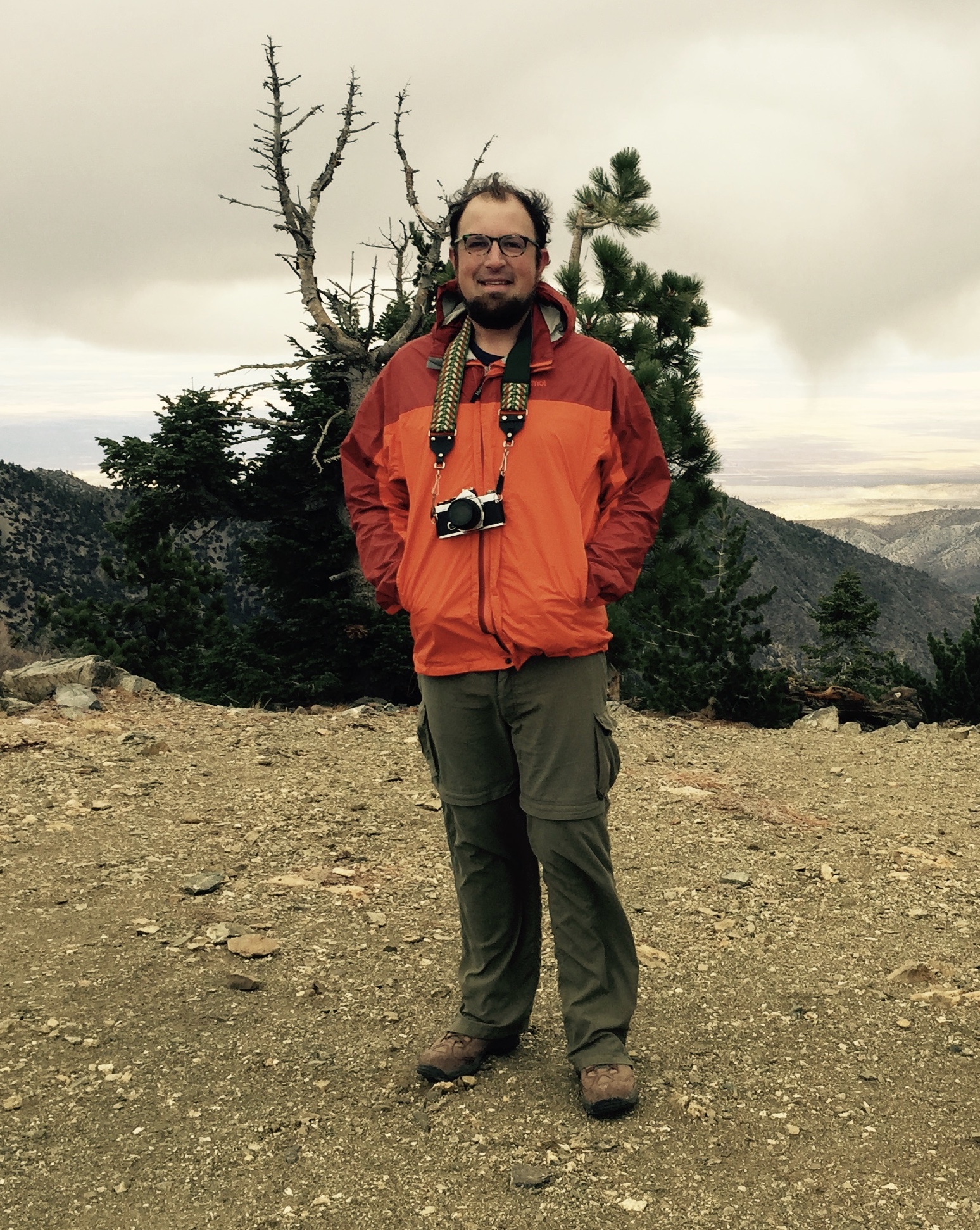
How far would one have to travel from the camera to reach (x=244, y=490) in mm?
15820

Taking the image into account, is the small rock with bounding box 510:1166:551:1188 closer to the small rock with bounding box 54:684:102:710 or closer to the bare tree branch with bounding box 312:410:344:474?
the small rock with bounding box 54:684:102:710

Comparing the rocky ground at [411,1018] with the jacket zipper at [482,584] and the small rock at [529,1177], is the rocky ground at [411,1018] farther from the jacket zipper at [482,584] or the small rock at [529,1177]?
the jacket zipper at [482,584]

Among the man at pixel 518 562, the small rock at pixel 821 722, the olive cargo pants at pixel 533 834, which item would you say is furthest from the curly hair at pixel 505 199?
the small rock at pixel 821 722

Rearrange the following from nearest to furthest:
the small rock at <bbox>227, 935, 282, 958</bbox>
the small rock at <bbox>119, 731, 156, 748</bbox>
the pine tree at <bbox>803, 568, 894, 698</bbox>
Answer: the small rock at <bbox>227, 935, 282, 958</bbox>
the small rock at <bbox>119, 731, 156, 748</bbox>
the pine tree at <bbox>803, 568, 894, 698</bbox>

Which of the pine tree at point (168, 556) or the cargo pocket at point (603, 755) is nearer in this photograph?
the cargo pocket at point (603, 755)

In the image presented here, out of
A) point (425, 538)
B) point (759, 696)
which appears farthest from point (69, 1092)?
point (759, 696)

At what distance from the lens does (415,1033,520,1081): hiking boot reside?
3086 mm

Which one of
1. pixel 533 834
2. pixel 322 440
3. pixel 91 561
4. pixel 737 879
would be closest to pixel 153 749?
pixel 737 879

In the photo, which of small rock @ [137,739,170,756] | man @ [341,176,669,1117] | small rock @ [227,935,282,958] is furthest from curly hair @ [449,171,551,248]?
small rock @ [137,739,170,756]

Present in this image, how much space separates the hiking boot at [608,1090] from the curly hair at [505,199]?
224 centimetres

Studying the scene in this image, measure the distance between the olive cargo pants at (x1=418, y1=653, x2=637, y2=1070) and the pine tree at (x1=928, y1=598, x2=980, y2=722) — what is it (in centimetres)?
1025

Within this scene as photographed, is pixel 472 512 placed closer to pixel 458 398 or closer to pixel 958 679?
pixel 458 398

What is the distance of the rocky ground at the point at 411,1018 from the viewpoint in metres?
2.66

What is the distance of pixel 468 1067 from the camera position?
3.12 m
